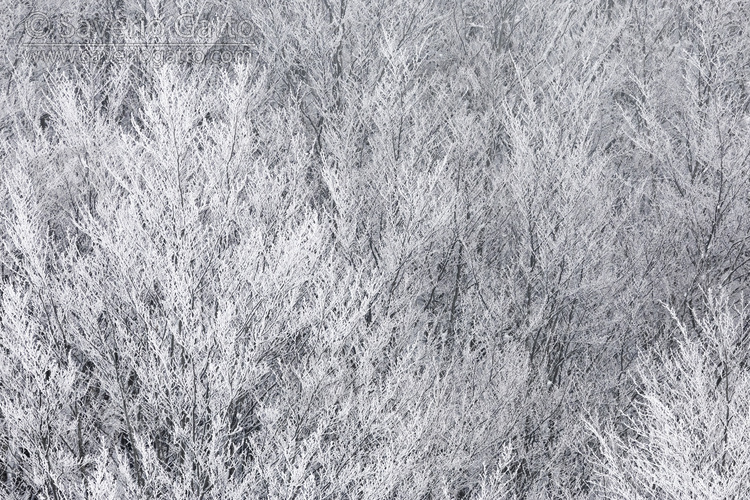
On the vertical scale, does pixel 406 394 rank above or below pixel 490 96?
below

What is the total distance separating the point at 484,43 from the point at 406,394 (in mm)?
7613

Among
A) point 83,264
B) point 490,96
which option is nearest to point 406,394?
point 83,264

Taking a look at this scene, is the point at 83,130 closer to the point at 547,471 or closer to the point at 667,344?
the point at 547,471

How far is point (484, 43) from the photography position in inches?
587

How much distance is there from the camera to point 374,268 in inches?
477

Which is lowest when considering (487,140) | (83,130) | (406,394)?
(406,394)

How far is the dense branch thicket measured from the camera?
7785 mm

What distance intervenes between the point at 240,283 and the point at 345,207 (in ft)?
11.5

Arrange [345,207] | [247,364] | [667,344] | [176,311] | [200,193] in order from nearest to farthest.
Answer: [247,364] < [176,311] < [200,193] < [345,207] < [667,344]

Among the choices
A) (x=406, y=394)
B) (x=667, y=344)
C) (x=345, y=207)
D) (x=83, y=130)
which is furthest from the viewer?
(x=667, y=344)

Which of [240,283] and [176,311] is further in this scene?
[240,283]

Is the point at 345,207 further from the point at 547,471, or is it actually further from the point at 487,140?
the point at 547,471

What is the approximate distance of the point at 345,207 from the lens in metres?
11.5

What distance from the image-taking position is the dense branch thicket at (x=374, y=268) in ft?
25.5
